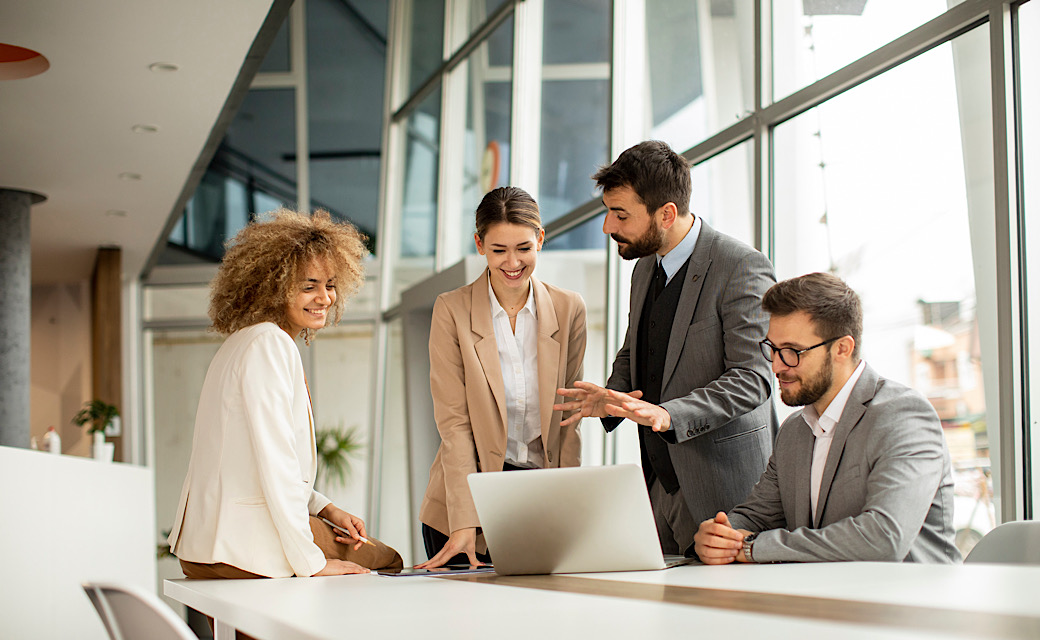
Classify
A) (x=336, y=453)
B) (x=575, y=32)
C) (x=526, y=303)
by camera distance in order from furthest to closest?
(x=336, y=453), (x=575, y=32), (x=526, y=303)

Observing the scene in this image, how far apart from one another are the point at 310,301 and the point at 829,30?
7.83 ft

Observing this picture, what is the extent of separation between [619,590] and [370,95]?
990 cm

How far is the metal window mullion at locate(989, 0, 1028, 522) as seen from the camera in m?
2.55

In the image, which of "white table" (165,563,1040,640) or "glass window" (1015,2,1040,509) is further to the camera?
"glass window" (1015,2,1040,509)

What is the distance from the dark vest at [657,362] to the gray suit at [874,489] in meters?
0.42

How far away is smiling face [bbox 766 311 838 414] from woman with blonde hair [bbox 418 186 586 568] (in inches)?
27.3

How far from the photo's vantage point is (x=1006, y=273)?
8.55 feet

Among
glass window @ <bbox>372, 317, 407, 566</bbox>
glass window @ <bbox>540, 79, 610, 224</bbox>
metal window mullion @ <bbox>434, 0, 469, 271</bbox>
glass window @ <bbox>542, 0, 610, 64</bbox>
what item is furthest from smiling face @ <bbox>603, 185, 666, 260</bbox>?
glass window @ <bbox>372, 317, 407, 566</bbox>

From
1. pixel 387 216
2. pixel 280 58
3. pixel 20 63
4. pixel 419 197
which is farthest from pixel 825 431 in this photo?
pixel 280 58

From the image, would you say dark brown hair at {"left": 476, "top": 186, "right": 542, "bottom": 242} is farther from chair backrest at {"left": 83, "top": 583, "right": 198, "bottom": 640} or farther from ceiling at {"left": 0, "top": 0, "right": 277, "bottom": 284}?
ceiling at {"left": 0, "top": 0, "right": 277, "bottom": 284}

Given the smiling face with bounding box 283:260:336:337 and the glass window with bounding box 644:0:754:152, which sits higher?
the glass window with bounding box 644:0:754:152

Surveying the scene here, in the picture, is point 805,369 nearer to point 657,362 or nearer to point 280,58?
point 657,362

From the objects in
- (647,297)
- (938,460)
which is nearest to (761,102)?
(647,297)

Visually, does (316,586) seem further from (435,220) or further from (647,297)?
(435,220)
